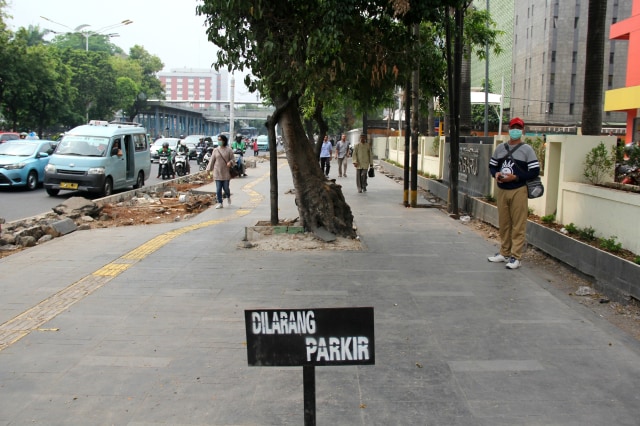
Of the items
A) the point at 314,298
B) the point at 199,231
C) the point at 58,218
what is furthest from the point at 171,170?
the point at 314,298

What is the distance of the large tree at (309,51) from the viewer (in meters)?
7.81

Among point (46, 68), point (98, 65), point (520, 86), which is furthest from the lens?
point (520, 86)

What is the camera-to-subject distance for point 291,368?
4418 millimetres

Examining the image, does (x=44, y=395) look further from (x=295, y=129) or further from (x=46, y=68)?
(x=46, y=68)

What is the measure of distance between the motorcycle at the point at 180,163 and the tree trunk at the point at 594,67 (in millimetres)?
17146

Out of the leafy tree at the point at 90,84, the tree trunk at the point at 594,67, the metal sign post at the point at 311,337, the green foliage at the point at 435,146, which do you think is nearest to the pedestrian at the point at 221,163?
the tree trunk at the point at 594,67

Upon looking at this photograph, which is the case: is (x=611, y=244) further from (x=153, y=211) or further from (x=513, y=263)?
(x=153, y=211)

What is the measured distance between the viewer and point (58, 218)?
11.7m

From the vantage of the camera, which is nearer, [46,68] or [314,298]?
[314,298]

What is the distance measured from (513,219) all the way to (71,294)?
543 centimetres

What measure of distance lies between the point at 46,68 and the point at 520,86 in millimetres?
46411

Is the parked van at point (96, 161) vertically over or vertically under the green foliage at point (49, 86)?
under

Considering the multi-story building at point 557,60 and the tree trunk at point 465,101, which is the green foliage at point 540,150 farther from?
the multi-story building at point 557,60

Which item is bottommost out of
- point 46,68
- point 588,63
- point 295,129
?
point 295,129
